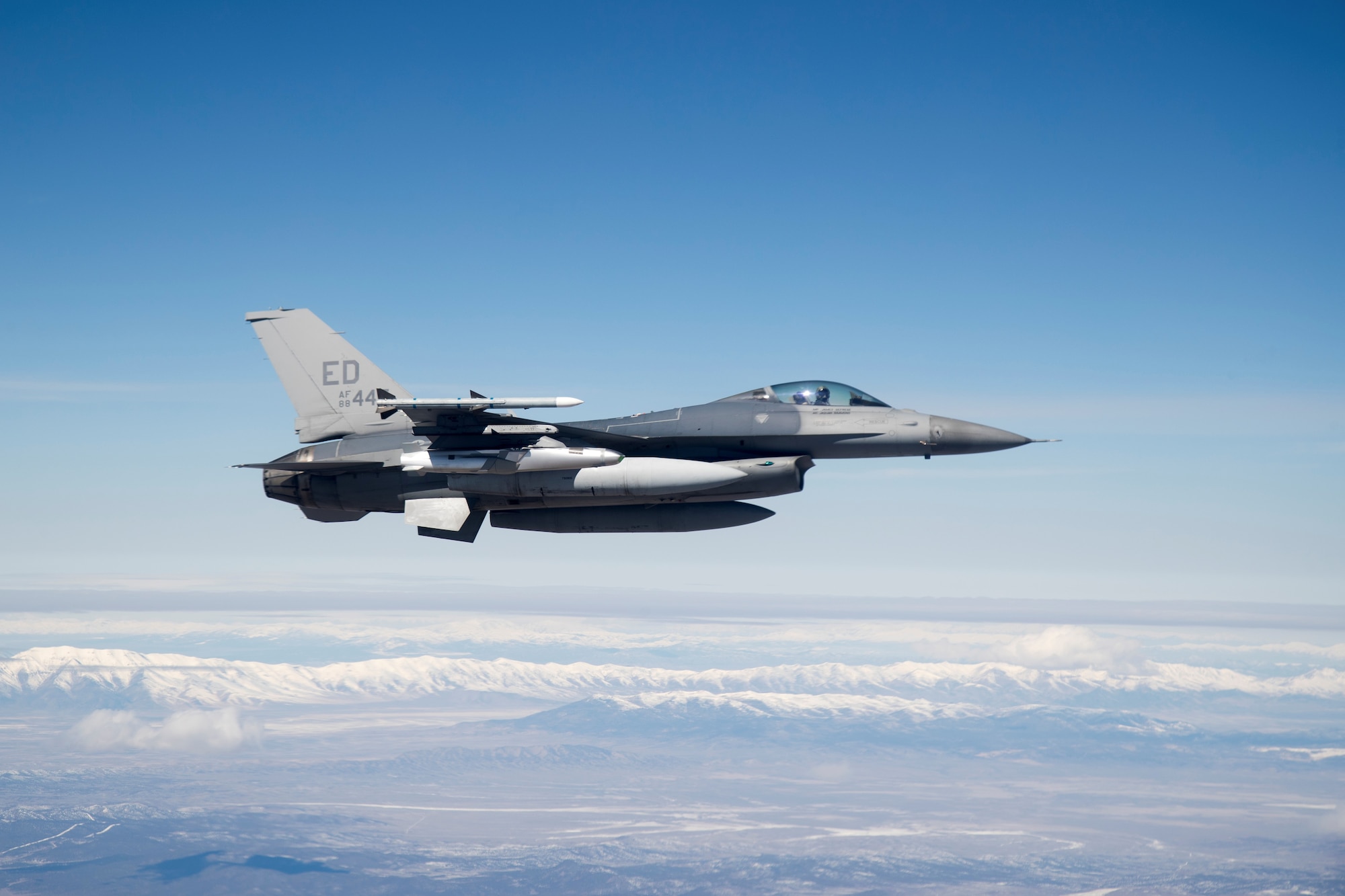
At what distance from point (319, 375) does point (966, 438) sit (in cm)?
1767

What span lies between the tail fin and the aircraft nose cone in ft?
46.7

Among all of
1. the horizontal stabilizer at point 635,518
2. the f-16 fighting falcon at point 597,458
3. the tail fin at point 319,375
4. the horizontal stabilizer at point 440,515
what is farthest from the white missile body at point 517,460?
the tail fin at point 319,375

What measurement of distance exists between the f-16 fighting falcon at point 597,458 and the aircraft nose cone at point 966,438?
31 millimetres

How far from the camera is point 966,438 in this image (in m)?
22.5

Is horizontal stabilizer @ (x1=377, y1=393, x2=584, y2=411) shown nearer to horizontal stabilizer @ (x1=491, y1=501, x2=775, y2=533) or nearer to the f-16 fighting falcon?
the f-16 fighting falcon

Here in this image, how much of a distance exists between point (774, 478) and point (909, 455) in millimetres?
3383

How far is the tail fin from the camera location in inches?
1031

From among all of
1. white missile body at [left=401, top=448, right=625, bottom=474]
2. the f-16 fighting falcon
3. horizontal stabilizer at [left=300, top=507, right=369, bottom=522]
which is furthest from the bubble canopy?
horizontal stabilizer at [left=300, top=507, right=369, bottom=522]

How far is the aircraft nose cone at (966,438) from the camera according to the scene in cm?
2239

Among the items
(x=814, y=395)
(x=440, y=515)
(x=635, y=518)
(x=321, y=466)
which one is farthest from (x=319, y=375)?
(x=814, y=395)

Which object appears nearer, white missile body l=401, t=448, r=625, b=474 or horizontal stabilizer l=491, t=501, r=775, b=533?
white missile body l=401, t=448, r=625, b=474

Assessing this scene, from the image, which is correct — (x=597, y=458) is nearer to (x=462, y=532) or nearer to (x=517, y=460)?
(x=517, y=460)

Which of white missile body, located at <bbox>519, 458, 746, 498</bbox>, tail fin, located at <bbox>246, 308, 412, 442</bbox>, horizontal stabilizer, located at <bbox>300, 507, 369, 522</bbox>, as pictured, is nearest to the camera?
white missile body, located at <bbox>519, 458, 746, 498</bbox>

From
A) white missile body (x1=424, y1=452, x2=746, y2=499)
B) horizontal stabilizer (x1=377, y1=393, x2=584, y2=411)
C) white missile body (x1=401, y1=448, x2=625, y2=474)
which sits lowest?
white missile body (x1=424, y1=452, x2=746, y2=499)
